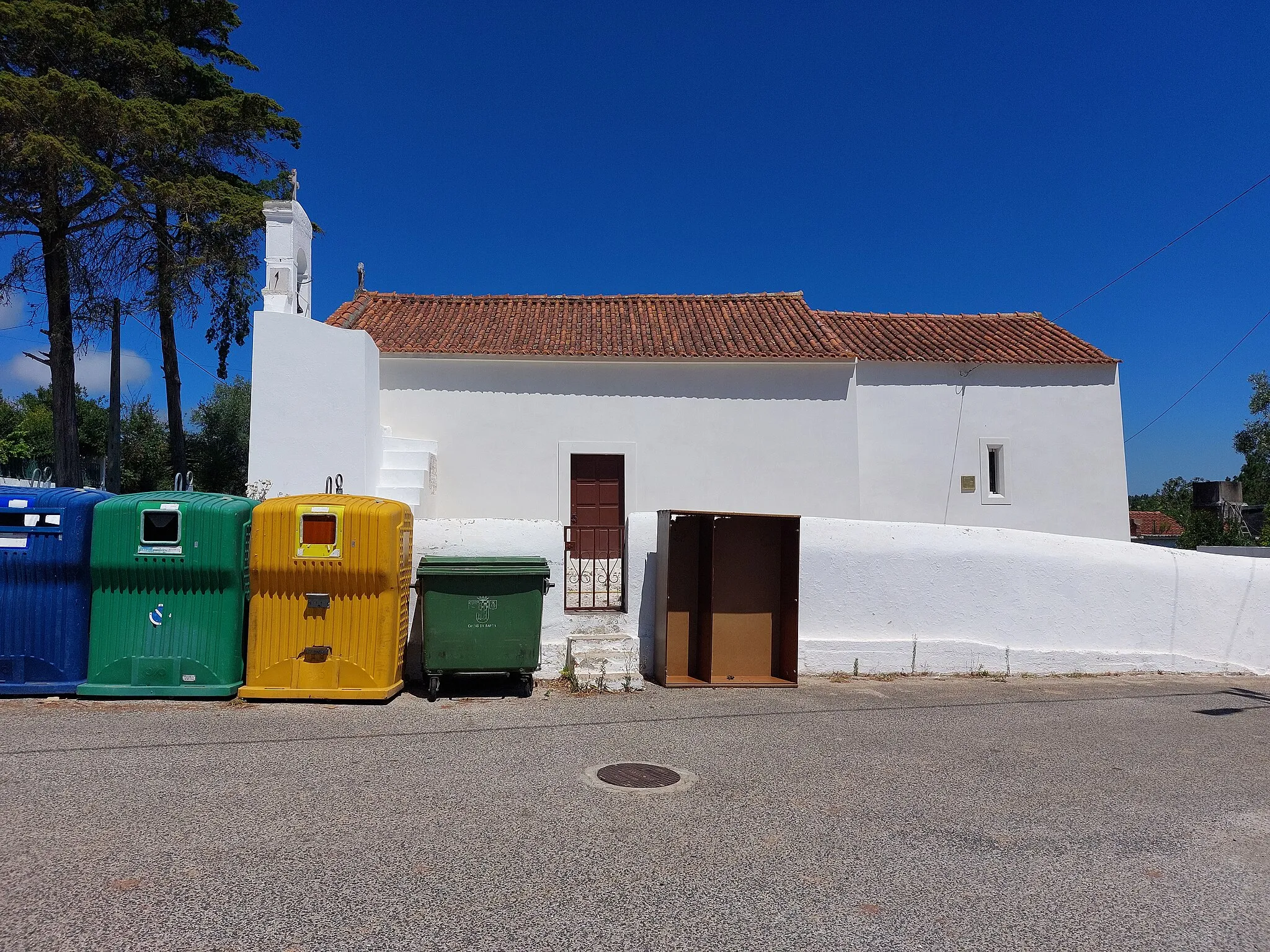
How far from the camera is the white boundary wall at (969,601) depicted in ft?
29.8

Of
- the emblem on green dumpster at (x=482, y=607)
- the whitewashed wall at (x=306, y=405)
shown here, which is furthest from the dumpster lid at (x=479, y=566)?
the whitewashed wall at (x=306, y=405)

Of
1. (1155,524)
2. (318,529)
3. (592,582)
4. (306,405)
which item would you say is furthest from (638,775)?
(1155,524)

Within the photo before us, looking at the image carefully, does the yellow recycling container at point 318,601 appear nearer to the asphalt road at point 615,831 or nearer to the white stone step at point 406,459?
the asphalt road at point 615,831

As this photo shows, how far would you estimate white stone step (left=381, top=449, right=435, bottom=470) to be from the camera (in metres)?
12.9

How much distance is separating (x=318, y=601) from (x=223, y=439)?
76.1ft

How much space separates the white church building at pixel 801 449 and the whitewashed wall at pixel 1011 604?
0.03 m

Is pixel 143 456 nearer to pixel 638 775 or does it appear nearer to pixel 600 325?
pixel 600 325

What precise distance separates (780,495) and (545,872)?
11.3 m

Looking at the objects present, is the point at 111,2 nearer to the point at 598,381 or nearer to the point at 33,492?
the point at 598,381

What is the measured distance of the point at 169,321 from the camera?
66.7 feet

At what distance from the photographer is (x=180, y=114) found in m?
17.9

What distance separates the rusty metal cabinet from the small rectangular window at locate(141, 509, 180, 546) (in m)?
4.61

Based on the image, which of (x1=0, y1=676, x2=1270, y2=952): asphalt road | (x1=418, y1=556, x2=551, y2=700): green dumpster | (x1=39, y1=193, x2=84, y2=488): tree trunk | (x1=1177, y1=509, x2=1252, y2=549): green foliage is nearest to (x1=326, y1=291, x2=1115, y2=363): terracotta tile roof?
(x1=39, y1=193, x2=84, y2=488): tree trunk

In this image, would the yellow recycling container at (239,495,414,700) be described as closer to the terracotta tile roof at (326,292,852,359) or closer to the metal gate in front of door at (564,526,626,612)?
the metal gate in front of door at (564,526,626,612)
